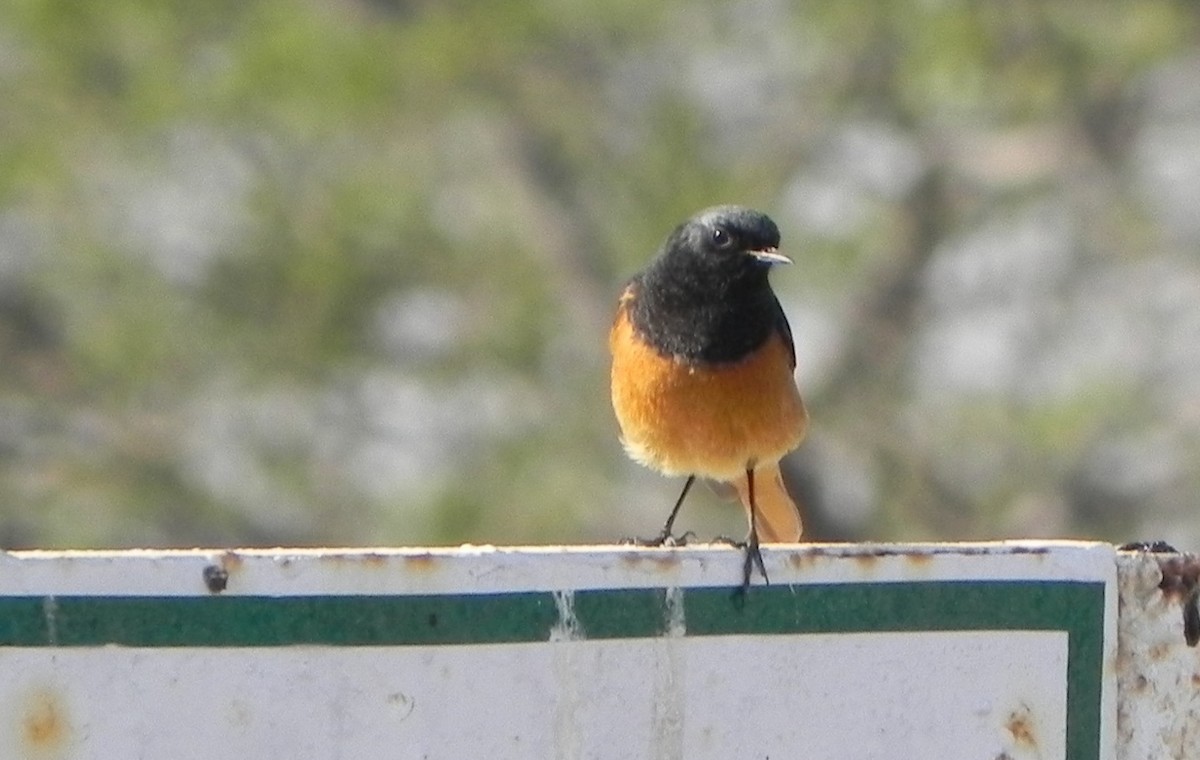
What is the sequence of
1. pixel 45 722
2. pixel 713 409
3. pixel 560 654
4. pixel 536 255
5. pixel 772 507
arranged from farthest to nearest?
pixel 536 255, pixel 772 507, pixel 713 409, pixel 560 654, pixel 45 722

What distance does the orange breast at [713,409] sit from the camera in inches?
189

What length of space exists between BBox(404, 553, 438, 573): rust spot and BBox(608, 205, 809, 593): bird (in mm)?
2197

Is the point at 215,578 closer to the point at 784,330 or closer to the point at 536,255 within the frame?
the point at 784,330

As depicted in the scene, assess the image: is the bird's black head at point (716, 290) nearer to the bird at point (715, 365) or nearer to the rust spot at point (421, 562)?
the bird at point (715, 365)

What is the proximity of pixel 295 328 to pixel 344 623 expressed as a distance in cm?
1124

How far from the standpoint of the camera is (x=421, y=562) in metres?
2.65

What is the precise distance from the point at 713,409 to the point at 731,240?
384mm

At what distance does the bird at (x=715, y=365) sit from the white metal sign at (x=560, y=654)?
1971mm

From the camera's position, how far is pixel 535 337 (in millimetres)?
13727

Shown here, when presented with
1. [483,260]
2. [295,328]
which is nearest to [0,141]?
[295,328]

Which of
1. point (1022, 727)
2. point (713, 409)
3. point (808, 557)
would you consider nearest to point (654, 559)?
point (808, 557)

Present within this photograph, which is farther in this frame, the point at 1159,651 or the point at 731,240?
the point at 731,240

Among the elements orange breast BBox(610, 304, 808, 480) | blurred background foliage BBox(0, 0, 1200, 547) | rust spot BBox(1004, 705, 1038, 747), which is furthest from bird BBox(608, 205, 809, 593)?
blurred background foliage BBox(0, 0, 1200, 547)

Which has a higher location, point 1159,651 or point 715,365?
point 715,365
